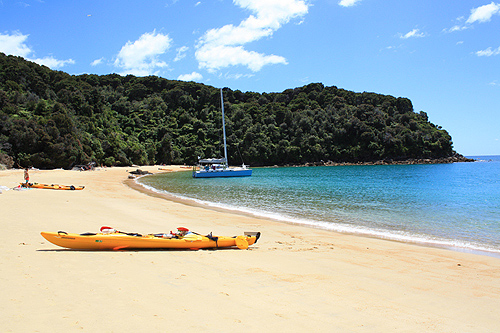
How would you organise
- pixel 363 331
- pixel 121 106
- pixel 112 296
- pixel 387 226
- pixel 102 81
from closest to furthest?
pixel 363 331
pixel 112 296
pixel 387 226
pixel 121 106
pixel 102 81

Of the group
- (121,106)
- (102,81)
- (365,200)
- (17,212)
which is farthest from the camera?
(102,81)

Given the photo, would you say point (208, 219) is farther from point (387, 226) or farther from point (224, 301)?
point (224, 301)

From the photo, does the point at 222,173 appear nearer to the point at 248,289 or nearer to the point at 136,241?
the point at 136,241

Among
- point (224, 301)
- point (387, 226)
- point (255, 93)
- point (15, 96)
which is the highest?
point (255, 93)

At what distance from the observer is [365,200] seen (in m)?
17.3

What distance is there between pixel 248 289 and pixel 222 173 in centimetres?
3778

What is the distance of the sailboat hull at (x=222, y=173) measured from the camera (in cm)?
4109

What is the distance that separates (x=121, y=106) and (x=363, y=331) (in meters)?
95.0

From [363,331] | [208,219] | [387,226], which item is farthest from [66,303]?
[387,226]

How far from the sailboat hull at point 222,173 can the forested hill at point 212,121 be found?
24.6 m

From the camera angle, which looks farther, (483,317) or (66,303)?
(483,317)

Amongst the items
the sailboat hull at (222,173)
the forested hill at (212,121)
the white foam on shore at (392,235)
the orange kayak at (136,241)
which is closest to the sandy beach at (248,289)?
the orange kayak at (136,241)

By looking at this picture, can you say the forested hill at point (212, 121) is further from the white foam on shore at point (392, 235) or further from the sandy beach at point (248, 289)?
the sandy beach at point (248, 289)

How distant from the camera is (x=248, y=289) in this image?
443 centimetres
